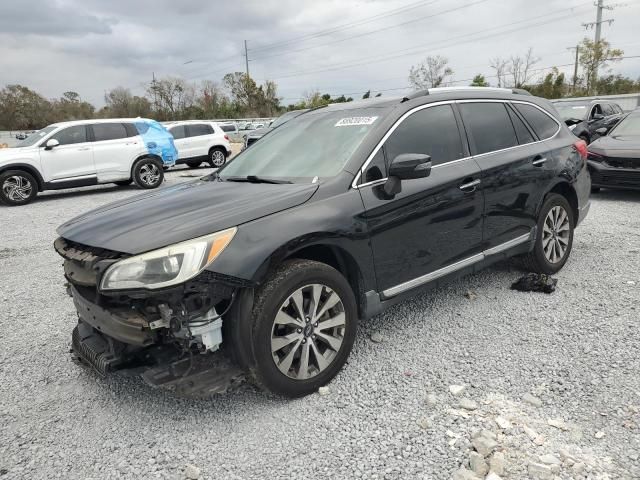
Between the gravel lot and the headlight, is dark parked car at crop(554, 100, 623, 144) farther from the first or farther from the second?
the headlight

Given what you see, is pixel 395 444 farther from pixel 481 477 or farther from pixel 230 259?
pixel 230 259

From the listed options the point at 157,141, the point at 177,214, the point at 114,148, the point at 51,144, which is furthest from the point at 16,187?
the point at 177,214

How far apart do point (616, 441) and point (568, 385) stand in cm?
52

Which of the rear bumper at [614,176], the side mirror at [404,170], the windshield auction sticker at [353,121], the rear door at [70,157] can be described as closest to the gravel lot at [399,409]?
the side mirror at [404,170]

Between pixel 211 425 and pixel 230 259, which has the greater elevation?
pixel 230 259

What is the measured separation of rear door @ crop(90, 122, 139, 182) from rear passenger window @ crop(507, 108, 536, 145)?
10.3 metres

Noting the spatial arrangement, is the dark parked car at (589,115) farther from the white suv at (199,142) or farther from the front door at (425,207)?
the front door at (425,207)

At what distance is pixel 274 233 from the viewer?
2736mm

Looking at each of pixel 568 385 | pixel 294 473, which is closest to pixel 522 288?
pixel 568 385

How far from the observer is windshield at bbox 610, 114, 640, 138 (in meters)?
9.29

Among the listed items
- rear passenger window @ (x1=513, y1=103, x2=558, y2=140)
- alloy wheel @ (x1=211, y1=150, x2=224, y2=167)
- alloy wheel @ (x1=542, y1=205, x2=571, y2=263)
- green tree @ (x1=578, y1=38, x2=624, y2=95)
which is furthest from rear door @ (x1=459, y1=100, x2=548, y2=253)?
green tree @ (x1=578, y1=38, x2=624, y2=95)

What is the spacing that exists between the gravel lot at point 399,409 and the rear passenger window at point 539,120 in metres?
1.55

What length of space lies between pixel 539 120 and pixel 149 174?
10.6 metres

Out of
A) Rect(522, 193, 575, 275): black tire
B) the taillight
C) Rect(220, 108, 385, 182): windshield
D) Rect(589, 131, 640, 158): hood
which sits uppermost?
Rect(220, 108, 385, 182): windshield
